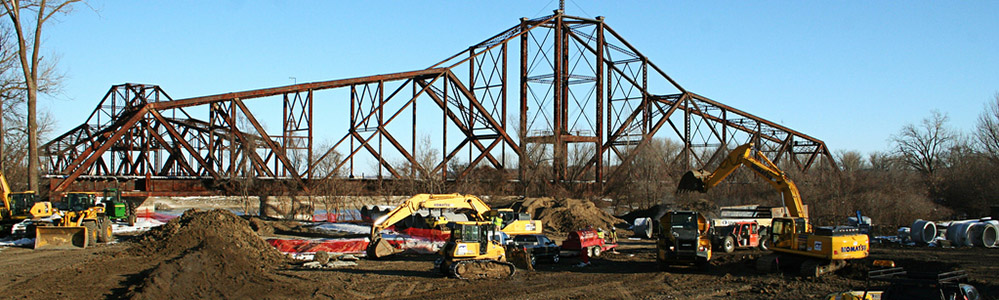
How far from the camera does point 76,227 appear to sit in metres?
27.2

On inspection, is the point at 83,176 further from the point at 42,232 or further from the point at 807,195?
the point at 807,195

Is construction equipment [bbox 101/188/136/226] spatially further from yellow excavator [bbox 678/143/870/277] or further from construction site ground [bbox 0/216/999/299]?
yellow excavator [bbox 678/143/870/277]

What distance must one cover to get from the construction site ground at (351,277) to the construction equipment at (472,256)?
372 millimetres

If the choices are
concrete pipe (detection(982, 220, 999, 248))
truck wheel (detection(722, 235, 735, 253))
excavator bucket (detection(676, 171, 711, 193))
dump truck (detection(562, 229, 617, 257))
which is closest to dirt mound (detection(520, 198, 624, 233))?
excavator bucket (detection(676, 171, 711, 193))

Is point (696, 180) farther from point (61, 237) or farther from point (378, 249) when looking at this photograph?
point (61, 237)

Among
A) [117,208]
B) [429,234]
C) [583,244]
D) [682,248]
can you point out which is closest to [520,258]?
[583,244]

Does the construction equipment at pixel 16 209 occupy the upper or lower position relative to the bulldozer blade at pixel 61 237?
upper

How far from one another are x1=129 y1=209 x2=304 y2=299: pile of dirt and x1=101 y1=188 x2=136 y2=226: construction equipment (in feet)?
22.4

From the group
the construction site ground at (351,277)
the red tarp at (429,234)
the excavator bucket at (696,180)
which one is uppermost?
the excavator bucket at (696,180)

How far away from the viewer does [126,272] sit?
19.9 m

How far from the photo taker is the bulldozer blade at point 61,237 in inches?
1052

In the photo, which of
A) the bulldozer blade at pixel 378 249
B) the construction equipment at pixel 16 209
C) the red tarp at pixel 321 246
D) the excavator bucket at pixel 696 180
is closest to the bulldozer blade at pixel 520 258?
the bulldozer blade at pixel 378 249

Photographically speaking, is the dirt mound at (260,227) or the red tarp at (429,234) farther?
the dirt mound at (260,227)

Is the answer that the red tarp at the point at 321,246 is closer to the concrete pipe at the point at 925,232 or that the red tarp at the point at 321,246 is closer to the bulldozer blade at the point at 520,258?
the bulldozer blade at the point at 520,258
